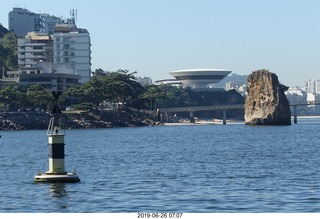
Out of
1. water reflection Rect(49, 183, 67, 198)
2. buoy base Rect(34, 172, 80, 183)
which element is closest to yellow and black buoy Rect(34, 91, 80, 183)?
buoy base Rect(34, 172, 80, 183)

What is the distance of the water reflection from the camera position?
49491 mm

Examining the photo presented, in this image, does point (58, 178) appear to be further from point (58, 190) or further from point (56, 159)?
point (58, 190)

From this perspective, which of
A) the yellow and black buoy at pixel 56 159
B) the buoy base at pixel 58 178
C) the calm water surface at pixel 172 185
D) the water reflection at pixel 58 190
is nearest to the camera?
the calm water surface at pixel 172 185

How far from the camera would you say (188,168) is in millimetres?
72000

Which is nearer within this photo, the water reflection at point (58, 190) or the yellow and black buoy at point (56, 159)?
the water reflection at point (58, 190)

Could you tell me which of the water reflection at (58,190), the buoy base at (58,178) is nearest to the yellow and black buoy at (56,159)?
the buoy base at (58,178)

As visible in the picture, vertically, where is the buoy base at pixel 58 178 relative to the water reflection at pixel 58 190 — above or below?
above

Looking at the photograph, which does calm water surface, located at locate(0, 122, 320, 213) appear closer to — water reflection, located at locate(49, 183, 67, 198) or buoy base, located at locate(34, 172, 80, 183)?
water reflection, located at locate(49, 183, 67, 198)

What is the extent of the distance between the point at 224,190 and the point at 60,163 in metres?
10.2

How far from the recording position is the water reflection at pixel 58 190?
162 ft

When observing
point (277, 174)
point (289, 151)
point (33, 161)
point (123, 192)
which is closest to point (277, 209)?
point (123, 192)

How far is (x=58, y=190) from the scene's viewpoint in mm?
51656

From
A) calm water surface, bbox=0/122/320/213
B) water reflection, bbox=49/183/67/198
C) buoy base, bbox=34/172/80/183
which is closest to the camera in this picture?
calm water surface, bbox=0/122/320/213

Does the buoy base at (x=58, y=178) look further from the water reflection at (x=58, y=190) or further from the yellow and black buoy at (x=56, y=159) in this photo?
the water reflection at (x=58, y=190)
